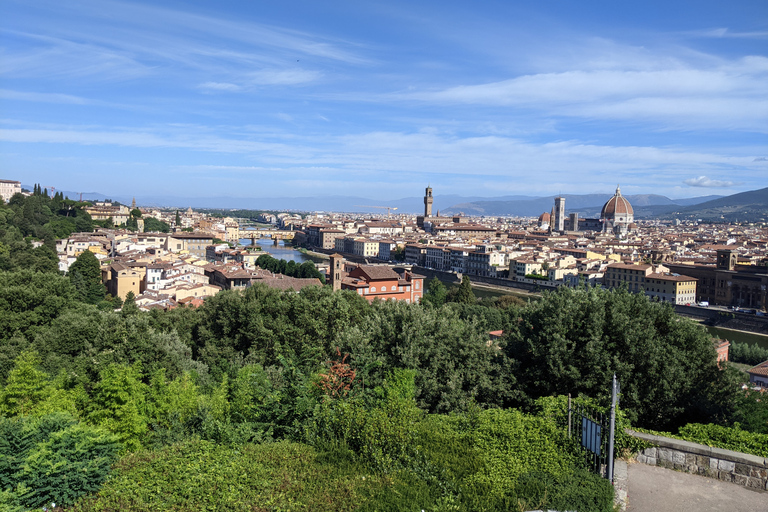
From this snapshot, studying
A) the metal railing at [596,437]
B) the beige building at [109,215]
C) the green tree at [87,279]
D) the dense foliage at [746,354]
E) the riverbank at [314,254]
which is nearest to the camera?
the metal railing at [596,437]

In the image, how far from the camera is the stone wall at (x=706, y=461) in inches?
165

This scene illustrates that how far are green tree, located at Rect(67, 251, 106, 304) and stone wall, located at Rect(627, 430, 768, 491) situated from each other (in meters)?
25.4

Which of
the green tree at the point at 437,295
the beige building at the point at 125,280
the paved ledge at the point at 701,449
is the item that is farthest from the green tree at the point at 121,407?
the beige building at the point at 125,280

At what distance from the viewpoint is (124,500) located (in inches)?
143

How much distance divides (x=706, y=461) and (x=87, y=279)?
94.7 feet

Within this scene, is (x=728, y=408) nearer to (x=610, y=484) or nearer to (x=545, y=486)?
(x=610, y=484)

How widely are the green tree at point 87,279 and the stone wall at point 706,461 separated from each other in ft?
83.3

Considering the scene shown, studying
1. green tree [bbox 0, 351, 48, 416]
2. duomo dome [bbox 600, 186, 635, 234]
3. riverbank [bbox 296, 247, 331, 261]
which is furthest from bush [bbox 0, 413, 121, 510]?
duomo dome [bbox 600, 186, 635, 234]

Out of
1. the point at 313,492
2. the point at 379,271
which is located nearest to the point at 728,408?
the point at 313,492

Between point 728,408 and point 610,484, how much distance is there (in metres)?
3.10

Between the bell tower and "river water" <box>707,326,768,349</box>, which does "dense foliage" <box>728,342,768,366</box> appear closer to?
"river water" <box>707,326,768,349</box>

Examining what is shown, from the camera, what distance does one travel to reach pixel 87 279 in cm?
2775

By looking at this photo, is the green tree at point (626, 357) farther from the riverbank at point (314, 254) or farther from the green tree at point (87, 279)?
the riverbank at point (314, 254)

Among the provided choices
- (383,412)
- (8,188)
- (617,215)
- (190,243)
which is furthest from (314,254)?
(383,412)
